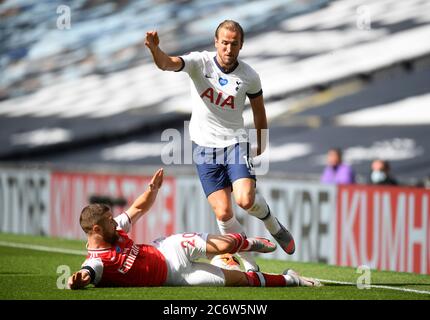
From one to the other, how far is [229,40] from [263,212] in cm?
152

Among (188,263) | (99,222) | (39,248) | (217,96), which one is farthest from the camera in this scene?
(39,248)

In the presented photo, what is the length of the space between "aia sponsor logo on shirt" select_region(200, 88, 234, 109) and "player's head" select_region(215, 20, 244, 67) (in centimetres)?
28

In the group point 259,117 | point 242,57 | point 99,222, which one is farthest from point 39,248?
point 242,57

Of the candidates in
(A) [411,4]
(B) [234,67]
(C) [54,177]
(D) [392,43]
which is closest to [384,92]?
(D) [392,43]

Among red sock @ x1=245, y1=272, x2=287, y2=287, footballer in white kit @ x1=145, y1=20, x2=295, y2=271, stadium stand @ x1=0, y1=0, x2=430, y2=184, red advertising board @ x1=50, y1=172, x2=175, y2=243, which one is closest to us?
red sock @ x1=245, y1=272, x2=287, y2=287

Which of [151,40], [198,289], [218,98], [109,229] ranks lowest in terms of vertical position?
[198,289]

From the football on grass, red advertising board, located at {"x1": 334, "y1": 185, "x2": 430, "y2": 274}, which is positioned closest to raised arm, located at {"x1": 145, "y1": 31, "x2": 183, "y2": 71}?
the football on grass

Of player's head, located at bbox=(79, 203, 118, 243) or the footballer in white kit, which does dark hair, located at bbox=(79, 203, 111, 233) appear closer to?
player's head, located at bbox=(79, 203, 118, 243)

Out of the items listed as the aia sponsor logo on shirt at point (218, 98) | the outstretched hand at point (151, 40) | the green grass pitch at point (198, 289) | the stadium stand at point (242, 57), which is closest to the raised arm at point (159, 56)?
the outstretched hand at point (151, 40)

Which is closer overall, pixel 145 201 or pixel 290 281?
pixel 290 281

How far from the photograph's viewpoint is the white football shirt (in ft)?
28.5

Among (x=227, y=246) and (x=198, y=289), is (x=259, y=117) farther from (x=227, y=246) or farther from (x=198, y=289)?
(x=198, y=289)

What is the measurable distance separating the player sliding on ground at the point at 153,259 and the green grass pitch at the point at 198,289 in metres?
0.12

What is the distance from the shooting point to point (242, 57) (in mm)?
23516
